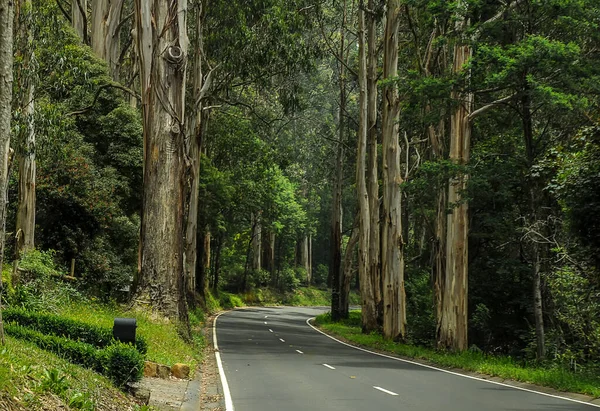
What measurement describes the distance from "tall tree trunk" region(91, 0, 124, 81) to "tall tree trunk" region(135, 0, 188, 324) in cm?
1025

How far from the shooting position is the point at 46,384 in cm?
721

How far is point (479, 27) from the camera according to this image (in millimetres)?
20547

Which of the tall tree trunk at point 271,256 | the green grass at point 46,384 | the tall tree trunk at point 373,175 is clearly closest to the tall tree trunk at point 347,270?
the tall tree trunk at point 373,175

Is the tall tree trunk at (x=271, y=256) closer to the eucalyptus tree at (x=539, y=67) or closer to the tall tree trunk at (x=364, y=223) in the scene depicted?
the tall tree trunk at (x=364, y=223)

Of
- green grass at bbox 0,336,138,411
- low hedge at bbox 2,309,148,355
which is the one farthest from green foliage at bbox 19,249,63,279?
green grass at bbox 0,336,138,411

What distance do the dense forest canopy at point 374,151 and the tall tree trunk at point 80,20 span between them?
4.2 inches

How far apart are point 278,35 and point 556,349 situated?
15.3m

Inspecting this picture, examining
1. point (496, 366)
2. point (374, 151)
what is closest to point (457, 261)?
point (496, 366)

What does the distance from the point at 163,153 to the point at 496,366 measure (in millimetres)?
9700

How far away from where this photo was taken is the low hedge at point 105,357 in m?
9.88

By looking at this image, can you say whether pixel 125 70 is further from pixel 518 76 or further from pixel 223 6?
pixel 518 76

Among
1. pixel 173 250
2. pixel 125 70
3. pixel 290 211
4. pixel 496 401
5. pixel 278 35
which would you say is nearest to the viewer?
pixel 496 401

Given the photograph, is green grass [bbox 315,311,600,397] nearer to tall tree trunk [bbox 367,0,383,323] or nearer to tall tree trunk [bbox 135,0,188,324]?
tall tree trunk [bbox 367,0,383,323]

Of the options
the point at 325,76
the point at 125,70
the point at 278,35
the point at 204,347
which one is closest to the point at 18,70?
the point at 204,347
